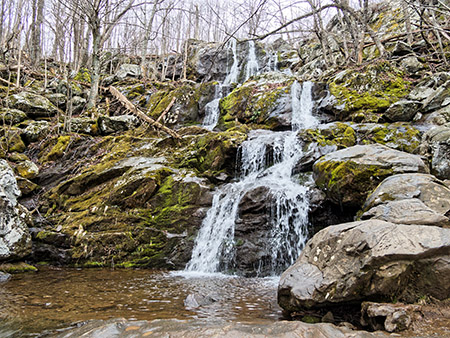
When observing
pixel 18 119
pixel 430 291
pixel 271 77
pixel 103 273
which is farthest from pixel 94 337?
pixel 271 77

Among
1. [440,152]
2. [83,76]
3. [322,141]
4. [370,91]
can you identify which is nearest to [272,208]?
[322,141]

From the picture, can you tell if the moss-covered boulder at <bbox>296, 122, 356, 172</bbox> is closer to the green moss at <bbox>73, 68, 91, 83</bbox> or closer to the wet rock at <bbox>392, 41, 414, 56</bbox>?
the wet rock at <bbox>392, 41, 414, 56</bbox>

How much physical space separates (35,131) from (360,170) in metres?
12.7

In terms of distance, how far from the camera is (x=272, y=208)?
7.20 meters

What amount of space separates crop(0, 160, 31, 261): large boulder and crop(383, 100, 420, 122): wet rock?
11.2m

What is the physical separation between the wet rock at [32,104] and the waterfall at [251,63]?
520 inches

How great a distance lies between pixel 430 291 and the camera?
9.97ft

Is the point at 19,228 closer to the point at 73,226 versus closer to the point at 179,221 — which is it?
the point at 73,226

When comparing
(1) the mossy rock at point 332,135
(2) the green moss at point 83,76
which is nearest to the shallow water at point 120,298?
(1) the mossy rock at point 332,135

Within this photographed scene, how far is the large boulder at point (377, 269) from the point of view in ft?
10.00

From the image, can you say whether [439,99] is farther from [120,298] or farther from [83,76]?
[83,76]

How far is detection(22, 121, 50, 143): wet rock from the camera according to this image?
11766 mm

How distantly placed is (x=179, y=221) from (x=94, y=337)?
5282mm

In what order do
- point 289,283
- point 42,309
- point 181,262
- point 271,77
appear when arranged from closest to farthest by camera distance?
point 289,283
point 42,309
point 181,262
point 271,77
